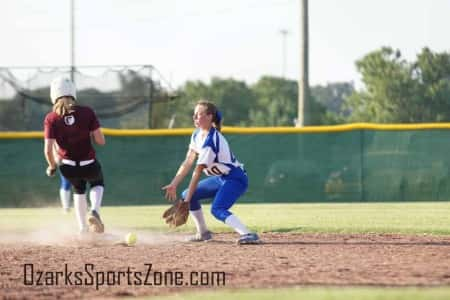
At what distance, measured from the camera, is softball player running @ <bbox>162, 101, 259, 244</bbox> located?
10453 millimetres

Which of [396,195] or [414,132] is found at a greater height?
[414,132]

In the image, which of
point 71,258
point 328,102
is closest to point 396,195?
point 71,258

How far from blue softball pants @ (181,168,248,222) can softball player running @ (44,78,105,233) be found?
3.71 ft

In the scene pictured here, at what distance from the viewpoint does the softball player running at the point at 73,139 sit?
11172 mm

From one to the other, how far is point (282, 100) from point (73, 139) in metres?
73.2

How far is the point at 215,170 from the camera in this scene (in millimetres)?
10625

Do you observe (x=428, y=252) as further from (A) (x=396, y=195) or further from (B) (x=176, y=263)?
(A) (x=396, y=195)

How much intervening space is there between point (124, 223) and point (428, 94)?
2942 centimetres

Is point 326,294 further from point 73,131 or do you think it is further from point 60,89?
point 60,89

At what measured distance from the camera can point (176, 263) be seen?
29.2 ft

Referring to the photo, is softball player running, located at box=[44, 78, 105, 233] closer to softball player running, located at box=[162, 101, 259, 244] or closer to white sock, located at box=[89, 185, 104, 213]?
white sock, located at box=[89, 185, 104, 213]

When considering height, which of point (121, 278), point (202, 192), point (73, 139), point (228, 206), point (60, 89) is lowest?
point (121, 278)

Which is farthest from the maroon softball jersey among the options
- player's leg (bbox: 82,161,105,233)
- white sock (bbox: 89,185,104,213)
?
white sock (bbox: 89,185,104,213)

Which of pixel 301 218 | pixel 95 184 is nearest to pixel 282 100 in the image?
pixel 301 218
